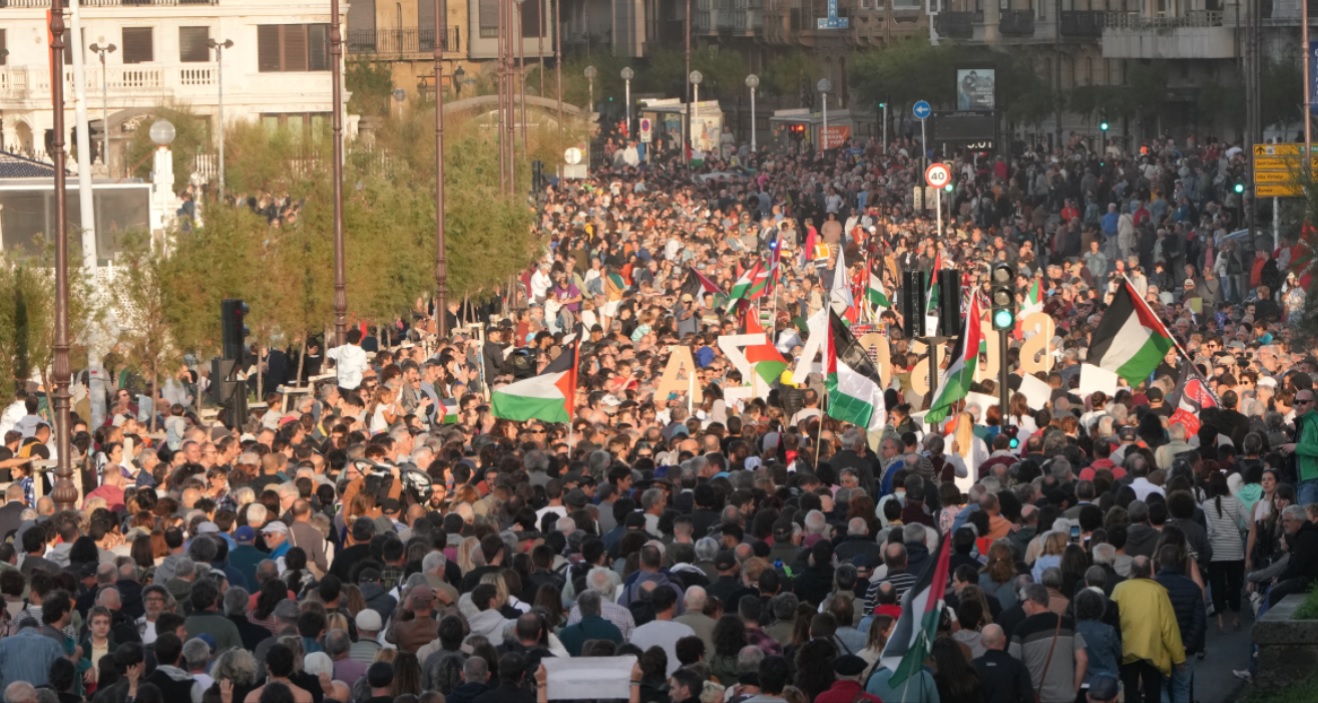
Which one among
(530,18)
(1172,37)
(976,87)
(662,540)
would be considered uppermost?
(530,18)

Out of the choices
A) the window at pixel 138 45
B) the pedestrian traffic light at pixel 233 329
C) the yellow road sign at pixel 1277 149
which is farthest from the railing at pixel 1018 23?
the pedestrian traffic light at pixel 233 329

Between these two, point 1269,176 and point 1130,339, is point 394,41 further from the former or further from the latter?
point 1130,339

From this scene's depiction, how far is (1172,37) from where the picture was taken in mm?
81375

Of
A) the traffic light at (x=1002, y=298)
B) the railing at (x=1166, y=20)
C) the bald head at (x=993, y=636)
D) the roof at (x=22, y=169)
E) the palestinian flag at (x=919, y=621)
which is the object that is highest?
the railing at (x=1166, y=20)

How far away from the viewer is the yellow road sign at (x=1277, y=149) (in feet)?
143

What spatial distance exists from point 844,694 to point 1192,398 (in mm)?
11316

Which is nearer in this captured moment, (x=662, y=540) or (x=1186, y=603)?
(x=1186, y=603)

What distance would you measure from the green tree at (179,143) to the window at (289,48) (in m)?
4.59

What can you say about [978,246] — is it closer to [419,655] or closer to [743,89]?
[419,655]

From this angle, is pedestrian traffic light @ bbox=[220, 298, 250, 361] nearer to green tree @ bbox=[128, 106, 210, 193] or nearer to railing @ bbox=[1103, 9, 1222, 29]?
green tree @ bbox=[128, 106, 210, 193]

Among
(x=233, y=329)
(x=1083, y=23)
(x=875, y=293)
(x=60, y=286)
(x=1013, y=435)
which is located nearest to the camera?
(x=1013, y=435)

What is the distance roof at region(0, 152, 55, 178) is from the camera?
155ft

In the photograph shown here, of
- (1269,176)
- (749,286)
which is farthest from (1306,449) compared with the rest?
(1269,176)

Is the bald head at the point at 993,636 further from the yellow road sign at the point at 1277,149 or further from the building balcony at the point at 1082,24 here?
the building balcony at the point at 1082,24
